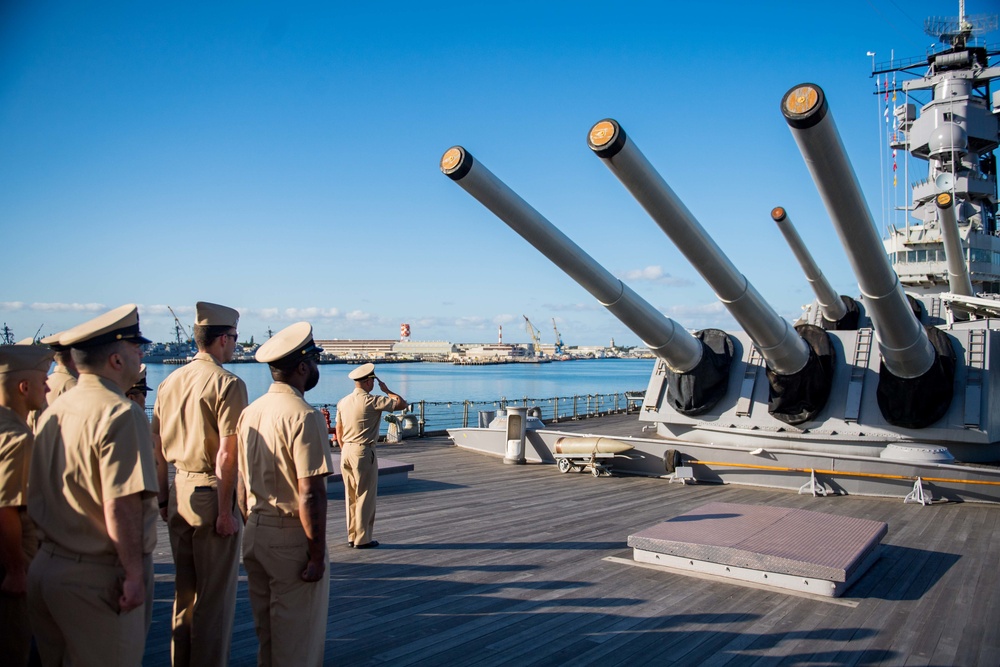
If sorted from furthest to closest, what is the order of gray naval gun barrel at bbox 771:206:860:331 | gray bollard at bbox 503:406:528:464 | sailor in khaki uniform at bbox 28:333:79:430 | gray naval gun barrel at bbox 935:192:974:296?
gray bollard at bbox 503:406:528:464, gray naval gun barrel at bbox 935:192:974:296, gray naval gun barrel at bbox 771:206:860:331, sailor in khaki uniform at bbox 28:333:79:430

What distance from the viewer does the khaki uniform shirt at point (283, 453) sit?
3256 mm

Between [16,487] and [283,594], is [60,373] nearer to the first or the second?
[16,487]

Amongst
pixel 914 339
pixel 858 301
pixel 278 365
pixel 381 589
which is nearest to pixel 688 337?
pixel 914 339

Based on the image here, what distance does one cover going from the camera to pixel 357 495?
6.35 meters

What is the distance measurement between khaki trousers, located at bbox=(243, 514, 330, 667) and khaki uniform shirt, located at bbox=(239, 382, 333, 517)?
0.28 ft

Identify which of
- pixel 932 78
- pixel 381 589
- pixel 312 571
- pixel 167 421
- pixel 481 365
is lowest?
pixel 481 365

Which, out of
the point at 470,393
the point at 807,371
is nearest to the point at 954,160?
the point at 807,371

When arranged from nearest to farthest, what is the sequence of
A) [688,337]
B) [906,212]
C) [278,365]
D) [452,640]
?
[278,365]
[452,640]
[688,337]
[906,212]

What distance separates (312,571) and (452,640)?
1.38m

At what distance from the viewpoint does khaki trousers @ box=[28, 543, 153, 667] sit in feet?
8.29

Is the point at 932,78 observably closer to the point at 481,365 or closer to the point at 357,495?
the point at 357,495

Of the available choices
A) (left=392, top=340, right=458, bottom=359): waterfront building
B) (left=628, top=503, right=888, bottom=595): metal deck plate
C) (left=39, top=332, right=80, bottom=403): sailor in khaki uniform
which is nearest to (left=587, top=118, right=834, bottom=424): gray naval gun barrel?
(left=628, top=503, right=888, bottom=595): metal deck plate

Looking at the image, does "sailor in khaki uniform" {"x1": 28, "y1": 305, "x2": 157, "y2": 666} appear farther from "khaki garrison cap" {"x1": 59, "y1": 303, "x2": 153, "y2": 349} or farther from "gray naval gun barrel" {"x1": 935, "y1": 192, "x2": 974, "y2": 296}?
"gray naval gun barrel" {"x1": 935, "y1": 192, "x2": 974, "y2": 296}

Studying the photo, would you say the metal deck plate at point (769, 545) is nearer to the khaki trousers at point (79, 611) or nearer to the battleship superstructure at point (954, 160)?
the khaki trousers at point (79, 611)
